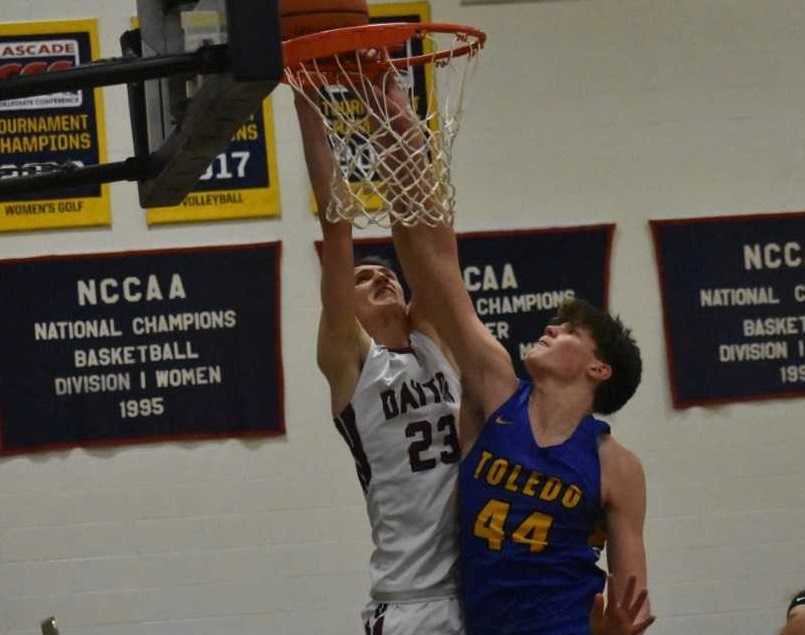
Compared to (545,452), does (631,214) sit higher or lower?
higher

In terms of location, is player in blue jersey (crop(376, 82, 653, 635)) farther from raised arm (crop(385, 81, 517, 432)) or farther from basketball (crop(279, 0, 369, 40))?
basketball (crop(279, 0, 369, 40))

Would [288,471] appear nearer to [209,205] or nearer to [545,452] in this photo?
[209,205]

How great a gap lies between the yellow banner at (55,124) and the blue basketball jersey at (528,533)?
351 centimetres

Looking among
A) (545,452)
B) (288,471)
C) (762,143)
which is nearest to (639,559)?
(545,452)

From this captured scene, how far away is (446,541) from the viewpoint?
4027 mm

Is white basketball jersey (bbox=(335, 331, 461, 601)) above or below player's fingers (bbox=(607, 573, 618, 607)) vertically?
above

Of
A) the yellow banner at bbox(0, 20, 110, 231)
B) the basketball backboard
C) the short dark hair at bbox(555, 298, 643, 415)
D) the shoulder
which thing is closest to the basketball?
the basketball backboard

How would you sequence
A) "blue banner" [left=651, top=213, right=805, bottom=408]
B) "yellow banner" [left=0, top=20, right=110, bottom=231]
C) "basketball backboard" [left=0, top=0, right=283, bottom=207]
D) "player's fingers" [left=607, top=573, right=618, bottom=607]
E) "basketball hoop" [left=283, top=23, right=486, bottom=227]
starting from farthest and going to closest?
"blue banner" [left=651, top=213, right=805, bottom=408]
"yellow banner" [left=0, top=20, right=110, bottom=231]
"basketball hoop" [left=283, top=23, right=486, bottom=227]
"player's fingers" [left=607, top=573, right=618, bottom=607]
"basketball backboard" [left=0, top=0, right=283, bottom=207]

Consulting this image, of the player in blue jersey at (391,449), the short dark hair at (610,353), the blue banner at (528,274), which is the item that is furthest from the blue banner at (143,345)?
the short dark hair at (610,353)

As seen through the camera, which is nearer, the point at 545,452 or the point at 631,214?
the point at 545,452

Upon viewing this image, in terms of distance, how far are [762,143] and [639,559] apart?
3924 mm

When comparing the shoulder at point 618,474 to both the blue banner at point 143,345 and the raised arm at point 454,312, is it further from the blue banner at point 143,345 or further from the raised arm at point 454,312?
the blue banner at point 143,345

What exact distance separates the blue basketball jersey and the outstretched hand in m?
0.58

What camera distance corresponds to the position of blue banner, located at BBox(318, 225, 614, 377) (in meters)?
7.11
